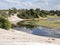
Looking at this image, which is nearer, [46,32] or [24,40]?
[24,40]

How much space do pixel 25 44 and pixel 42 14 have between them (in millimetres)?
124506

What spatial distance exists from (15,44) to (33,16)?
370 feet

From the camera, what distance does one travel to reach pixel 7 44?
19.4 meters

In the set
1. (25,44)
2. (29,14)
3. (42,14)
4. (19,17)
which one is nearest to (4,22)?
(25,44)

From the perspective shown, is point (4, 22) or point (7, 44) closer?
point (7, 44)

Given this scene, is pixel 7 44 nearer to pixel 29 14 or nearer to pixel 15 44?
pixel 15 44

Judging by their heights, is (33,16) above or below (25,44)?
below

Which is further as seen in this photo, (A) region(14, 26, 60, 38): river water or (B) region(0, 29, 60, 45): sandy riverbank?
(A) region(14, 26, 60, 38): river water

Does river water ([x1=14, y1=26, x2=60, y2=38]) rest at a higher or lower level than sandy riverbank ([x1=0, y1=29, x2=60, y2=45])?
lower

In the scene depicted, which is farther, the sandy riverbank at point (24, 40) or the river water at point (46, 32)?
the river water at point (46, 32)

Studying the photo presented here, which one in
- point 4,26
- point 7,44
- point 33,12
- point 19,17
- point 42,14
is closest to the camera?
point 7,44

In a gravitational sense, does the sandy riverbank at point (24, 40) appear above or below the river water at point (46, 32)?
above

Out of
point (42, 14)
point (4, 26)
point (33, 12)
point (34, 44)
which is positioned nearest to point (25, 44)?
point (34, 44)

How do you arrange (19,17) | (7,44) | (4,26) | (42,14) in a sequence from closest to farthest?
(7,44) < (4,26) < (19,17) < (42,14)
